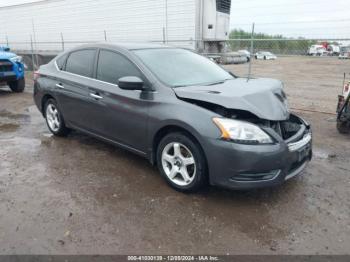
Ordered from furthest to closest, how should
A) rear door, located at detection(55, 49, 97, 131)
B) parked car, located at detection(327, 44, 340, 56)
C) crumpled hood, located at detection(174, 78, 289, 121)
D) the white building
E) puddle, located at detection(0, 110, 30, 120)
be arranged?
parked car, located at detection(327, 44, 340, 56), the white building, puddle, located at detection(0, 110, 30, 120), rear door, located at detection(55, 49, 97, 131), crumpled hood, located at detection(174, 78, 289, 121)

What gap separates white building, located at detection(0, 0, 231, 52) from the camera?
13.1 meters

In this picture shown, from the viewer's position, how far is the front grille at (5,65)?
9.97 metres

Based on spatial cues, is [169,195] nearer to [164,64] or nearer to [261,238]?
[261,238]

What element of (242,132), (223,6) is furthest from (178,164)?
(223,6)

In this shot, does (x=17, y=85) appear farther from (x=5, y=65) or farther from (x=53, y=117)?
(x=53, y=117)

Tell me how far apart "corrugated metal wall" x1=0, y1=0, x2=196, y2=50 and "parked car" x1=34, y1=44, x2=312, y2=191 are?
8.81 meters

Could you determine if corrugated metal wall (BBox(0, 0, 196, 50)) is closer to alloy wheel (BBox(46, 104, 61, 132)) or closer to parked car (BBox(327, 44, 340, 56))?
parked car (BBox(327, 44, 340, 56))

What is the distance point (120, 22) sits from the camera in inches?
601

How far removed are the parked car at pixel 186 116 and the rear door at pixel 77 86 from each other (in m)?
0.02

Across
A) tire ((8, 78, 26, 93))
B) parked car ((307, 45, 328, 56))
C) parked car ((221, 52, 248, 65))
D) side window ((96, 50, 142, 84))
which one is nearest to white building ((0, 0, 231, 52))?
parked car ((221, 52, 248, 65))

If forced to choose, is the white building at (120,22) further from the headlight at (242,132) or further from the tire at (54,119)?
the headlight at (242,132)

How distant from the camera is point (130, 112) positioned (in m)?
4.18

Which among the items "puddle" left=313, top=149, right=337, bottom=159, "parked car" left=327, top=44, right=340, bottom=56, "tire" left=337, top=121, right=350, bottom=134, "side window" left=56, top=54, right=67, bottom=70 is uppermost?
"side window" left=56, top=54, right=67, bottom=70

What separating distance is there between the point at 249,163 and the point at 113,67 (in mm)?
2266
